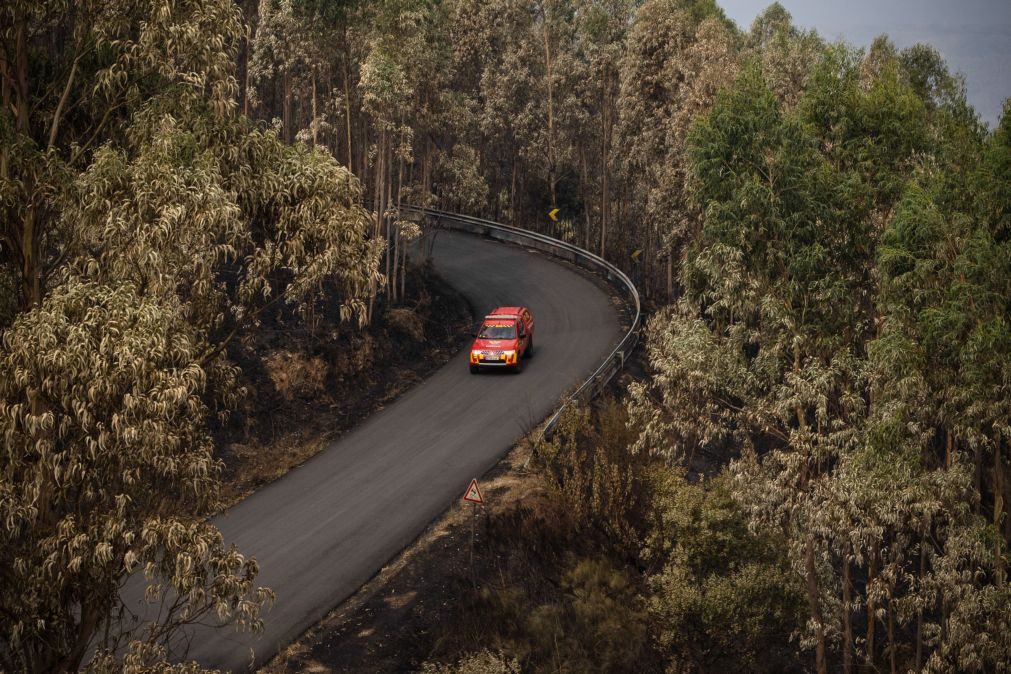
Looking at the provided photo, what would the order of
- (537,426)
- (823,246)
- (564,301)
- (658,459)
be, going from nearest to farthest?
(823,246)
(658,459)
(537,426)
(564,301)

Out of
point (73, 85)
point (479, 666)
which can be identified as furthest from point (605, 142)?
point (73, 85)

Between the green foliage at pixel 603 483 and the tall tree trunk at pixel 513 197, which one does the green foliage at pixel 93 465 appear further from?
the tall tree trunk at pixel 513 197

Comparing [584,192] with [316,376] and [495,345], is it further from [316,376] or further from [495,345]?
[316,376]

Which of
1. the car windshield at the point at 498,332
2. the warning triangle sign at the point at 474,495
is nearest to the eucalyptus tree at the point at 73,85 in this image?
the warning triangle sign at the point at 474,495

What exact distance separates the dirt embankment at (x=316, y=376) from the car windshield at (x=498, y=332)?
7.01 feet

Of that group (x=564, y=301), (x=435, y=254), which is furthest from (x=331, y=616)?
(x=435, y=254)

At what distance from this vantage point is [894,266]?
67.9 feet

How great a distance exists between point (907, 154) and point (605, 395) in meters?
11.7

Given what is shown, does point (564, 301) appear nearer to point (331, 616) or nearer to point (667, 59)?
point (667, 59)

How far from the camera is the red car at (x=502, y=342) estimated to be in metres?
32.9

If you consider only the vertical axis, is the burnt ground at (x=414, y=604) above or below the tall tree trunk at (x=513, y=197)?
below

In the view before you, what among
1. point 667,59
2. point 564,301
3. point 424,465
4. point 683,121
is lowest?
point 424,465

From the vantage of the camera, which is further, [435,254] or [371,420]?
[435,254]

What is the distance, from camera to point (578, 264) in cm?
4659
